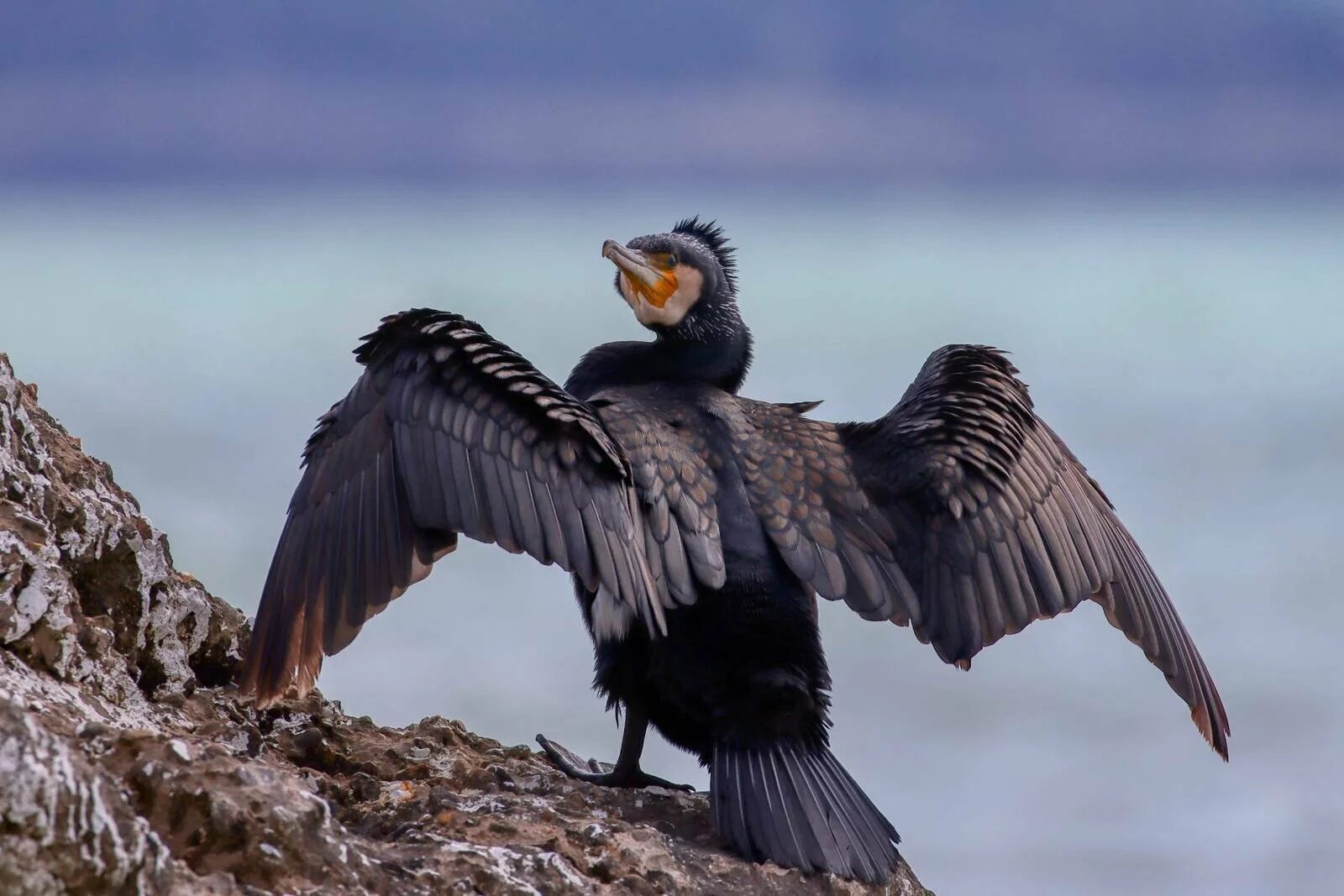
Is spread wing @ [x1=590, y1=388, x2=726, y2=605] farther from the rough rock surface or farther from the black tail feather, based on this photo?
the rough rock surface

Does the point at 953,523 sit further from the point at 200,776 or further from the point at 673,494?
A: the point at 200,776

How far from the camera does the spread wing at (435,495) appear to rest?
137 inches

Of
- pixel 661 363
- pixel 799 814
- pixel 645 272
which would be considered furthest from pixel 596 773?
A: pixel 645 272

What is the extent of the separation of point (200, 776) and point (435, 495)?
1076mm

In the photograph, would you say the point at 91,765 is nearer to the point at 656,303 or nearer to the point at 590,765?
the point at 590,765

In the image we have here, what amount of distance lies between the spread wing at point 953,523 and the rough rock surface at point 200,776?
0.64 meters

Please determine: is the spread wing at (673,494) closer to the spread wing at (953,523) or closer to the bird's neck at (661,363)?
the spread wing at (953,523)

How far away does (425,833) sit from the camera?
309 cm

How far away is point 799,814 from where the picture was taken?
11.3 feet

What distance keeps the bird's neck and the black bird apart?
0.11m

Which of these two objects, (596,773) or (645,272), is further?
(645,272)

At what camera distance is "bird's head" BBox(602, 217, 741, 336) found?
14.1ft

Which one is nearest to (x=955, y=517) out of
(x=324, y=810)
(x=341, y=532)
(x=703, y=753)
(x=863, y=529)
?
(x=863, y=529)

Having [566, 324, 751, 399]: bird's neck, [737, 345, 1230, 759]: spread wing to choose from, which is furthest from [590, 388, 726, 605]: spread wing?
[566, 324, 751, 399]: bird's neck
